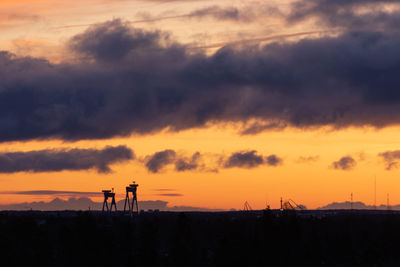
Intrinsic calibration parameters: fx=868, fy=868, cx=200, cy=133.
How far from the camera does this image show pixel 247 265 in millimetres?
198875

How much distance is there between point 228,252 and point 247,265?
5.25 m

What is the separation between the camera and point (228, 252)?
654 ft
